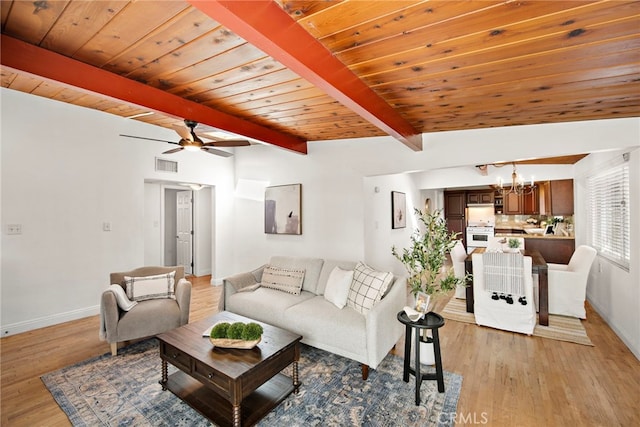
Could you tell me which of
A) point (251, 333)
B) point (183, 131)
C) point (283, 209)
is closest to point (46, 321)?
point (183, 131)

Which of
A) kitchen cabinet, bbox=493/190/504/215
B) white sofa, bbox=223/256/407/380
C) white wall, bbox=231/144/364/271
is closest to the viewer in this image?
white sofa, bbox=223/256/407/380

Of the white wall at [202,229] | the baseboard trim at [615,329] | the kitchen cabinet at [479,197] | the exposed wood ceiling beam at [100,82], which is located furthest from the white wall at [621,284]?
the white wall at [202,229]

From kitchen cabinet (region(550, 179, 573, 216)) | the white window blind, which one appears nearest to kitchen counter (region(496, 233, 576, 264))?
kitchen cabinet (region(550, 179, 573, 216))

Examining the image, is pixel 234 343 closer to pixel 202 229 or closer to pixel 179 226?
pixel 202 229

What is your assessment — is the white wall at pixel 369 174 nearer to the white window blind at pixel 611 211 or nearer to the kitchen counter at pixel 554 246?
the white window blind at pixel 611 211

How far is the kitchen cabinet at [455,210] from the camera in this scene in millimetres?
8891

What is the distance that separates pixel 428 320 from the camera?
7.61ft

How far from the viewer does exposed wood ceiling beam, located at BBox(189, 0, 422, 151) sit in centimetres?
122

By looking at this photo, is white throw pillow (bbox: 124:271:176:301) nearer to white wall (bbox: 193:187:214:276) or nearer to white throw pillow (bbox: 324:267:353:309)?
white throw pillow (bbox: 324:267:353:309)

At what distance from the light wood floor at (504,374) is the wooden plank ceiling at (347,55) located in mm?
2275

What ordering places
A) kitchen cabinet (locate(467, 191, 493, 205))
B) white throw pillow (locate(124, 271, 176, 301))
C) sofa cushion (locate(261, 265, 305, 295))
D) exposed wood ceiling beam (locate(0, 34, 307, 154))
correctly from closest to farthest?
1. exposed wood ceiling beam (locate(0, 34, 307, 154))
2. white throw pillow (locate(124, 271, 176, 301))
3. sofa cushion (locate(261, 265, 305, 295))
4. kitchen cabinet (locate(467, 191, 493, 205))

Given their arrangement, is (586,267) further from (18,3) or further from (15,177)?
(15,177)

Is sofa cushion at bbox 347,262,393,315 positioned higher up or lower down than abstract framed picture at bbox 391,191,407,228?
lower down

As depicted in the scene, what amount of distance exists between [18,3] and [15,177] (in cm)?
289
